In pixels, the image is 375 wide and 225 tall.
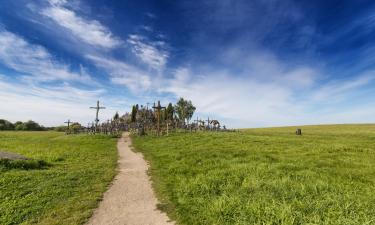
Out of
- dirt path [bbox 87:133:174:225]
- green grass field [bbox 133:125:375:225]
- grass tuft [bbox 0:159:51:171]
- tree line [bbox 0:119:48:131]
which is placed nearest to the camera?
green grass field [bbox 133:125:375:225]

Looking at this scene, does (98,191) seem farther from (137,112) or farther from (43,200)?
(137,112)

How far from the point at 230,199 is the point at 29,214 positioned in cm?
639

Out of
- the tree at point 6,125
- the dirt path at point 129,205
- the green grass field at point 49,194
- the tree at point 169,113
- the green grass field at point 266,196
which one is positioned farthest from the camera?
the tree at point 6,125

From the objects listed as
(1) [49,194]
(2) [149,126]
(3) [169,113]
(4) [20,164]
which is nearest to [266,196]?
(1) [49,194]

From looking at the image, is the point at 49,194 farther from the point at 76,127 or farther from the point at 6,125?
the point at 6,125

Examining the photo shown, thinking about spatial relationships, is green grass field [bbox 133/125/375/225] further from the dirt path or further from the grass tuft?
the grass tuft

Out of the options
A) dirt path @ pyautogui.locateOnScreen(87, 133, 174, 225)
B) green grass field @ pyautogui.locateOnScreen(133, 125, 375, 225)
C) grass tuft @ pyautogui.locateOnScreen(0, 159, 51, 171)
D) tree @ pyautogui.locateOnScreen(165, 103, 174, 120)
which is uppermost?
tree @ pyautogui.locateOnScreen(165, 103, 174, 120)

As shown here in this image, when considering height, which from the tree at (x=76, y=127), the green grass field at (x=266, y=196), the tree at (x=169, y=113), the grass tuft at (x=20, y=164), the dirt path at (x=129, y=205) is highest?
A: the tree at (x=169, y=113)

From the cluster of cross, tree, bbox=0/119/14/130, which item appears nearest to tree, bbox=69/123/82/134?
the cluster of cross

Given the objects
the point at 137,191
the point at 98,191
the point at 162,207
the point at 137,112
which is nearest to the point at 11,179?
the point at 98,191

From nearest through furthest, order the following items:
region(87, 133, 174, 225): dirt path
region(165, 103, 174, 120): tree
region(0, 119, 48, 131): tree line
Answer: region(87, 133, 174, 225): dirt path, region(165, 103, 174, 120): tree, region(0, 119, 48, 131): tree line

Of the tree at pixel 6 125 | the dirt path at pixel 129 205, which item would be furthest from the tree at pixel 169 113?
the dirt path at pixel 129 205

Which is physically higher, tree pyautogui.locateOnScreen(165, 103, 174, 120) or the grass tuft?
tree pyautogui.locateOnScreen(165, 103, 174, 120)

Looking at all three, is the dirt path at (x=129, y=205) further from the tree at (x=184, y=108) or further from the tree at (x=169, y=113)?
the tree at (x=184, y=108)
